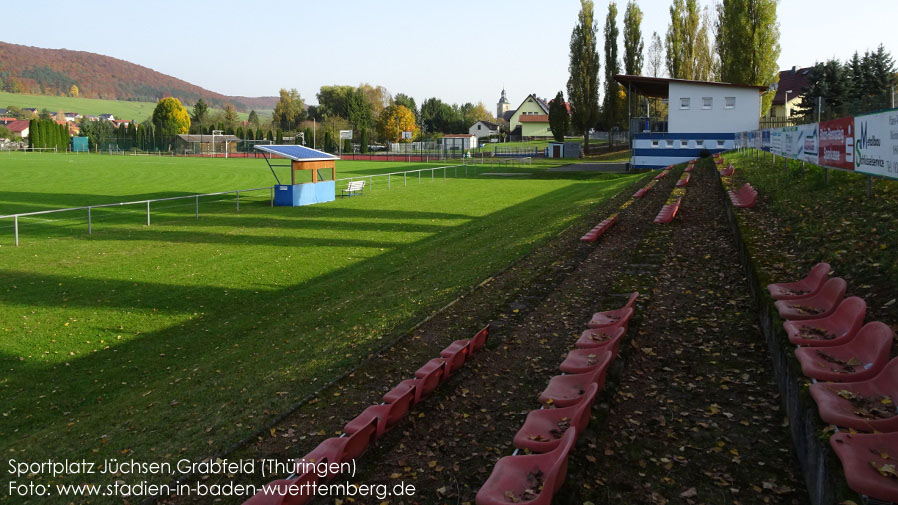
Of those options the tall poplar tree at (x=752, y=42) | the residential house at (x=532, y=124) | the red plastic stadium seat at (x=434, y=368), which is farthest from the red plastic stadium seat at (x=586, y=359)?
the residential house at (x=532, y=124)

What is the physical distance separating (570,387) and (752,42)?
2016 inches

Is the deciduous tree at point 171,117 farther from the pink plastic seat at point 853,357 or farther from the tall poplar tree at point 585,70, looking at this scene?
the pink plastic seat at point 853,357

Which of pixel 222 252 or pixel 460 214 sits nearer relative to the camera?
pixel 222 252

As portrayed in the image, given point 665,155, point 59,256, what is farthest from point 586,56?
point 59,256

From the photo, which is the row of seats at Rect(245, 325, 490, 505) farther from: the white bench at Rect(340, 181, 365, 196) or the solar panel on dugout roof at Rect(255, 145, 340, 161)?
the white bench at Rect(340, 181, 365, 196)

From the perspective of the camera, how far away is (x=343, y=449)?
17.8 feet

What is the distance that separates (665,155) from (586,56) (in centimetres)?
3197

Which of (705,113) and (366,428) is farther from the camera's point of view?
(705,113)

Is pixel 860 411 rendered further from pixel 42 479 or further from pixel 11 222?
pixel 11 222

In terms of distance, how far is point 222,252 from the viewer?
18.7 metres

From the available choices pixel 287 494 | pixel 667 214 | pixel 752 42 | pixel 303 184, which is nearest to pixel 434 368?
pixel 287 494

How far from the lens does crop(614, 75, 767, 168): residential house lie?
44.3 metres

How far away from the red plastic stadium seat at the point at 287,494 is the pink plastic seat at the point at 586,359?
9.37 ft

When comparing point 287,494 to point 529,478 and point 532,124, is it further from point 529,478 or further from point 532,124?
point 532,124
